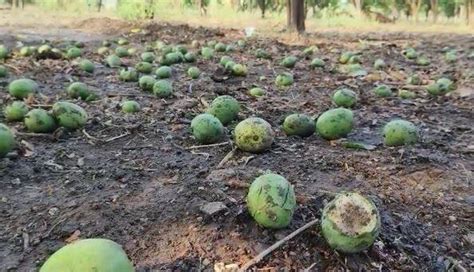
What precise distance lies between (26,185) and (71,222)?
2.29ft

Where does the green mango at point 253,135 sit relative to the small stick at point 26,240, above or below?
Result: above

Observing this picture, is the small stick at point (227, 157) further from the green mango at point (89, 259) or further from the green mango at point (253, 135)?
the green mango at point (89, 259)

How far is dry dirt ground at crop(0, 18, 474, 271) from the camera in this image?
2.50 m

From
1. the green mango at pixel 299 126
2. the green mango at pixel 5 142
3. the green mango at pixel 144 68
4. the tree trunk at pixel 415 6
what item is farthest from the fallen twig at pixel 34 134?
the tree trunk at pixel 415 6

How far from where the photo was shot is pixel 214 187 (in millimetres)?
3014

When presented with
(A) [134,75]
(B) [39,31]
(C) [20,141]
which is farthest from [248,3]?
(C) [20,141]

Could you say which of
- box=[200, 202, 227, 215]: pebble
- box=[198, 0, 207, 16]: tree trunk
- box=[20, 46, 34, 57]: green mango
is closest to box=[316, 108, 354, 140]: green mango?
box=[200, 202, 227, 215]: pebble

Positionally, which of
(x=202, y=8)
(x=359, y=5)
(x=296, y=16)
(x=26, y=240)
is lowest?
(x=26, y=240)

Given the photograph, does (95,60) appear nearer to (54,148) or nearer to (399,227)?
(54,148)

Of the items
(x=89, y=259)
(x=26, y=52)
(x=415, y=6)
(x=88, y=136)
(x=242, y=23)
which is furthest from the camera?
(x=415, y=6)

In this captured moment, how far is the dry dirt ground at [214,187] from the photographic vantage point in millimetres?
2496

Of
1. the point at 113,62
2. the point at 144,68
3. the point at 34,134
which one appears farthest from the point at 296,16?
the point at 34,134

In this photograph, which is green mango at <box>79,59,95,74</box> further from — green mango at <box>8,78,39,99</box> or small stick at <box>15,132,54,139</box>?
small stick at <box>15,132,54,139</box>

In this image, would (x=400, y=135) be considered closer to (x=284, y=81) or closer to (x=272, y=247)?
(x=272, y=247)
